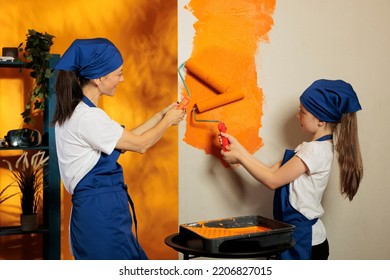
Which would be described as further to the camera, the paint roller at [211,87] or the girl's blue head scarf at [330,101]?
the paint roller at [211,87]

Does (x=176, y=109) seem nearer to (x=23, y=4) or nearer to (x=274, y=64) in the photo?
(x=274, y=64)

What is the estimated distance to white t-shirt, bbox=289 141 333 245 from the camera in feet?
A: 7.40

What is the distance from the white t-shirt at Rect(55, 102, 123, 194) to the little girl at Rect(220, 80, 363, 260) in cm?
58

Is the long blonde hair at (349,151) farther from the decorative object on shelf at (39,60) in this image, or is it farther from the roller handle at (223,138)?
the decorative object on shelf at (39,60)

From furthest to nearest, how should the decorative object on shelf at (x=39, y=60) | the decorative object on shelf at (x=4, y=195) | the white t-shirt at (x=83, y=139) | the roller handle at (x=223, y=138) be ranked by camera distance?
the decorative object on shelf at (x=4, y=195)
the decorative object on shelf at (x=39, y=60)
the roller handle at (x=223, y=138)
the white t-shirt at (x=83, y=139)

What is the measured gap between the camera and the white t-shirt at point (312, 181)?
226 cm

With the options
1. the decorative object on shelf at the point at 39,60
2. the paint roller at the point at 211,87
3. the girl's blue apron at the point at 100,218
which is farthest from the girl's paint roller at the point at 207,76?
the decorative object on shelf at the point at 39,60

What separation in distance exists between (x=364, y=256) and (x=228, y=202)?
2.55 feet

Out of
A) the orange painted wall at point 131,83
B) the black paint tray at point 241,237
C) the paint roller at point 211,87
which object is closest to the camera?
the black paint tray at point 241,237

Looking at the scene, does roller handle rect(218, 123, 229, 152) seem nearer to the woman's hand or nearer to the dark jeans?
the woman's hand

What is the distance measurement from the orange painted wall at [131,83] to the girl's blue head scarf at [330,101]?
4.05ft

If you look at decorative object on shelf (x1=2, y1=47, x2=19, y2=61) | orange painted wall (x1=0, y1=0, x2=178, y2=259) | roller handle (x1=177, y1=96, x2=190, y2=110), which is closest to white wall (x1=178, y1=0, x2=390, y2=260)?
roller handle (x1=177, y1=96, x2=190, y2=110)

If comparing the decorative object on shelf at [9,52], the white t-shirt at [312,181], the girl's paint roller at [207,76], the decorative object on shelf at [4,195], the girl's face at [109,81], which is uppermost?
the decorative object on shelf at [9,52]

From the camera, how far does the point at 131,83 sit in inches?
130
